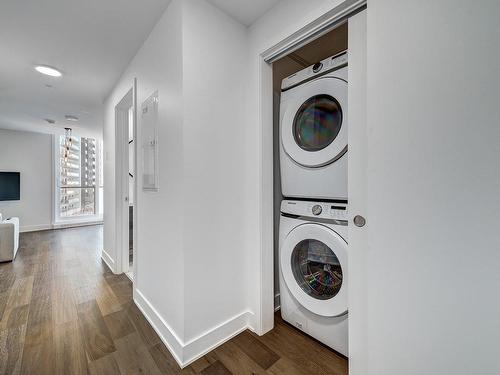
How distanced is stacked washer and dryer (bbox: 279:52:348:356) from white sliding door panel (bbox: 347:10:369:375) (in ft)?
0.38

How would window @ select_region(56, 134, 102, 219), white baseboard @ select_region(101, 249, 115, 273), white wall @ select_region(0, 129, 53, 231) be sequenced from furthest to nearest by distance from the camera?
window @ select_region(56, 134, 102, 219)
white wall @ select_region(0, 129, 53, 231)
white baseboard @ select_region(101, 249, 115, 273)

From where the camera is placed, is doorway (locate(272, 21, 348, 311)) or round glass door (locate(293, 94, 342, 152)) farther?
doorway (locate(272, 21, 348, 311))

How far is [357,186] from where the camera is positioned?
41.8 inches

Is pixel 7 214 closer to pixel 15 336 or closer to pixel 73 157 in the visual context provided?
pixel 73 157

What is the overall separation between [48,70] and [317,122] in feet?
8.93

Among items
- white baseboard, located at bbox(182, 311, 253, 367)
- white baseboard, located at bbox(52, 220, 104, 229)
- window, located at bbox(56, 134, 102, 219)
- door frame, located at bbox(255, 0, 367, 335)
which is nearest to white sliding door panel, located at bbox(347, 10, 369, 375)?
door frame, located at bbox(255, 0, 367, 335)

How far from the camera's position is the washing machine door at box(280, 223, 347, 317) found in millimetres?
1231

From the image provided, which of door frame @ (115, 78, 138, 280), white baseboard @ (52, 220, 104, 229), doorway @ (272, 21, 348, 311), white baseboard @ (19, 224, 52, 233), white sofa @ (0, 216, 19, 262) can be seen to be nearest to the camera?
doorway @ (272, 21, 348, 311)

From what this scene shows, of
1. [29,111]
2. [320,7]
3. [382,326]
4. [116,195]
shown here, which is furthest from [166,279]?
[29,111]

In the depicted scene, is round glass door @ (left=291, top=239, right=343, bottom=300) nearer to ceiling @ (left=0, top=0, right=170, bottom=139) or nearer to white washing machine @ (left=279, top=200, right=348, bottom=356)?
white washing machine @ (left=279, top=200, right=348, bottom=356)

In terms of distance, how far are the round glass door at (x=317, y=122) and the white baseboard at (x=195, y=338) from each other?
1279 mm

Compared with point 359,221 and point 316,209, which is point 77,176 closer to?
point 316,209

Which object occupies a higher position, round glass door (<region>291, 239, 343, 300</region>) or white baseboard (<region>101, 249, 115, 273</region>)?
round glass door (<region>291, 239, 343, 300</region>)

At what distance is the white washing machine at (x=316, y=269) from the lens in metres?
1.24
